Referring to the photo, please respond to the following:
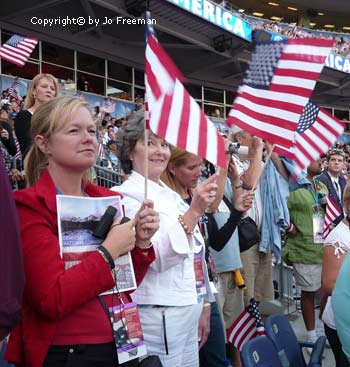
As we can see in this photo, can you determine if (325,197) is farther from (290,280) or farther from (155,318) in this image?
(155,318)

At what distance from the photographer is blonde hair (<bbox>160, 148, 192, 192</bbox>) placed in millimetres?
3092

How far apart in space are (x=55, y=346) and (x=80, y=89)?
16.1m

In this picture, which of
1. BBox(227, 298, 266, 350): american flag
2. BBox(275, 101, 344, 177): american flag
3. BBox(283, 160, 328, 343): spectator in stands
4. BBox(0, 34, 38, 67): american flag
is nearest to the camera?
BBox(227, 298, 266, 350): american flag

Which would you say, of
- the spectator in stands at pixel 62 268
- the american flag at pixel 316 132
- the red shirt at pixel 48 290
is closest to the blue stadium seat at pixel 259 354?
the spectator in stands at pixel 62 268

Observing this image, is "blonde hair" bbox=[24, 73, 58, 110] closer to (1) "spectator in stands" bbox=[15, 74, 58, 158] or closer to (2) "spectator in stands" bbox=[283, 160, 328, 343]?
(1) "spectator in stands" bbox=[15, 74, 58, 158]

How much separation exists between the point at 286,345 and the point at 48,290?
1.88 meters

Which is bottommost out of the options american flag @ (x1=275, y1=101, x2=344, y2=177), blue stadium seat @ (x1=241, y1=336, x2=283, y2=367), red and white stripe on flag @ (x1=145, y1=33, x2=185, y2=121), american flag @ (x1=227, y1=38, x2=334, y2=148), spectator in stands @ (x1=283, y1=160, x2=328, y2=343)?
spectator in stands @ (x1=283, y1=160, x2=328, y2=343)

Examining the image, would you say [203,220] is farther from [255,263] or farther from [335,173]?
[335,173]

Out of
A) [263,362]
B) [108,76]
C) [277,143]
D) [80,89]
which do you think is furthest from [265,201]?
[108,76]

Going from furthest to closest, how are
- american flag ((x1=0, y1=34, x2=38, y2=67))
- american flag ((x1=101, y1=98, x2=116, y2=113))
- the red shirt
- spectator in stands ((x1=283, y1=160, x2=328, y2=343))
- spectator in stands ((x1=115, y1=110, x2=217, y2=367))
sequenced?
american flag ((x1=101, y1=98, x2=116, y2=113))
american flag ((x1=0, y1=34, x2=38, y2=67))
spectator in stands ((x1=283, y1=160, x2=328, y2=343))
spectator in stands ((x1=115, y1=110, x2=217, y2=367))
the red shirt

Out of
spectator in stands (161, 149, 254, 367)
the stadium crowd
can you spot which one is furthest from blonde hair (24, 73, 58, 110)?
spectator in stands (161, 149, 254, 367)

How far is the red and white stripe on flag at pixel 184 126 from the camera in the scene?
2.21 metres

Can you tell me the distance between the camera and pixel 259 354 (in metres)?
2.69

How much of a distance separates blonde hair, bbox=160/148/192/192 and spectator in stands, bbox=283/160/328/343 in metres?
2.46
